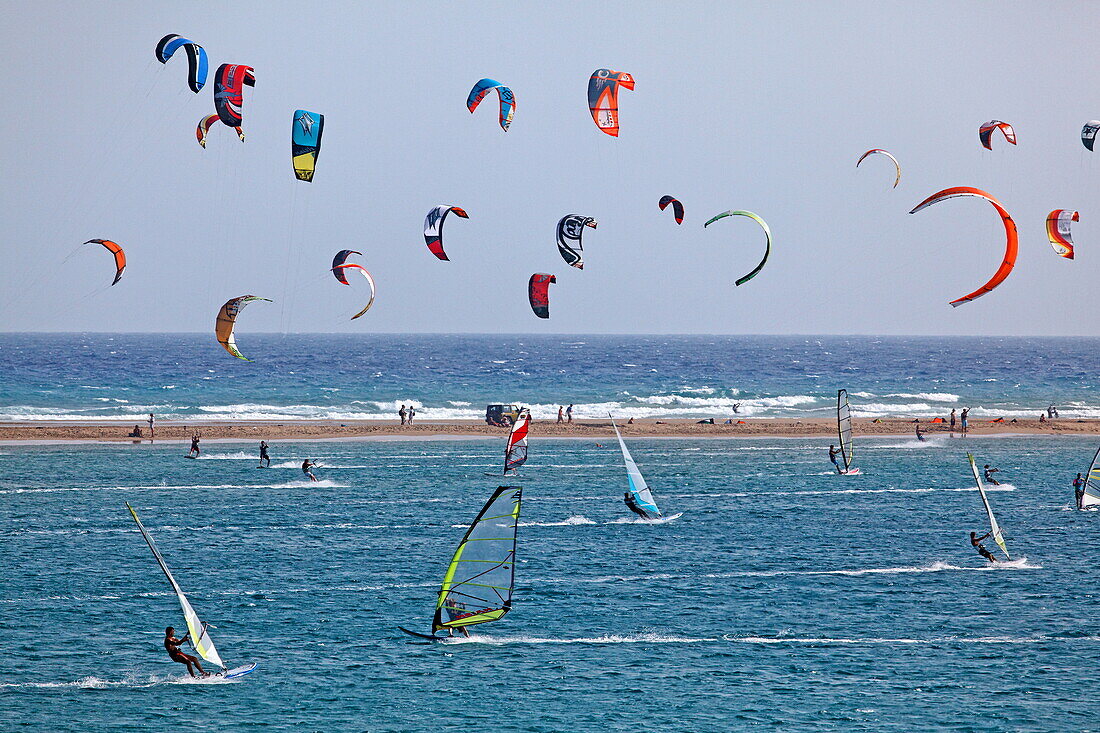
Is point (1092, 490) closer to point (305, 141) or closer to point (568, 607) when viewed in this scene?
point (568, 607)

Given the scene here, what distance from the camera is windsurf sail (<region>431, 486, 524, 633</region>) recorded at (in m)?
20.0

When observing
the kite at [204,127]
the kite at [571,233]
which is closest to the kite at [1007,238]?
the kite at [571,233]

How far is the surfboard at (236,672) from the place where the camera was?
1959 cm

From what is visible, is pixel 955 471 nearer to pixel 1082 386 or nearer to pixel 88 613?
pixel 88 613

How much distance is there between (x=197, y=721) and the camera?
17516 millimetres

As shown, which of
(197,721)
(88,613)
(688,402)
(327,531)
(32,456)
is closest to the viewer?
(197,721)

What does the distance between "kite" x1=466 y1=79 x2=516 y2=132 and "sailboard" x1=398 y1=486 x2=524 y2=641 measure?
80.8 feet

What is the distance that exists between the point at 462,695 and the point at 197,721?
14.3 feet

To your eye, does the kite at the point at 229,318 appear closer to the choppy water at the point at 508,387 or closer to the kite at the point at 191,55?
the kite at the point at 191,55

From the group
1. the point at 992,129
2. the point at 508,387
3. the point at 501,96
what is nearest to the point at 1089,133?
the point at 992,129

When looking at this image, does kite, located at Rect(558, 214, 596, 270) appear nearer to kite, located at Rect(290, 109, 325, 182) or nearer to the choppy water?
kite, located at Rect(290, 109, 325, 182)

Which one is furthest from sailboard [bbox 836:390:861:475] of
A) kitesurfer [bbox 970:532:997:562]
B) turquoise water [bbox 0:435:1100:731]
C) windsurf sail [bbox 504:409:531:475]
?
kitesurfer [bbox 970:532:997:562]

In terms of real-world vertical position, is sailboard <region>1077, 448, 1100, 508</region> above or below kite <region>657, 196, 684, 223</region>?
below

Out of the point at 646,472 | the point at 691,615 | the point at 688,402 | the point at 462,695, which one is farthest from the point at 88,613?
the point at 688,402
